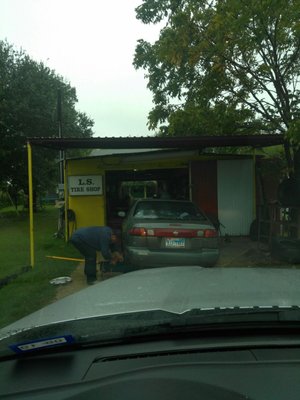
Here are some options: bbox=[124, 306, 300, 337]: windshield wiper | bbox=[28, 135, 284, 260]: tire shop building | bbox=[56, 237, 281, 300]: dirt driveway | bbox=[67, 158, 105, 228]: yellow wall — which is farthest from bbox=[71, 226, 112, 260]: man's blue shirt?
bbox=[67, 158, 105, 228]: yellow wall

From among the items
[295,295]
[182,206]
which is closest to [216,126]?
[182,206]

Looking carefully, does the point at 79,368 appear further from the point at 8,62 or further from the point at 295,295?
the point at 8,62

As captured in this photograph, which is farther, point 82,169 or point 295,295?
point 82,169

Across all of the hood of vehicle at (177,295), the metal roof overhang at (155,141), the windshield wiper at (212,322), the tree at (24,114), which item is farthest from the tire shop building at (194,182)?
the windshield wiper at (212,322)

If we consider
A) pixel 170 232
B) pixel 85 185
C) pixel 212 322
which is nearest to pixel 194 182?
pixel 85 185

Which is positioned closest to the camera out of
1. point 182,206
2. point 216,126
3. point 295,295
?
point 295,295

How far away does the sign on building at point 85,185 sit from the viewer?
1578 centimetres

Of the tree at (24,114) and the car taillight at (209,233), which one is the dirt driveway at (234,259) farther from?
the tree at (24,114)

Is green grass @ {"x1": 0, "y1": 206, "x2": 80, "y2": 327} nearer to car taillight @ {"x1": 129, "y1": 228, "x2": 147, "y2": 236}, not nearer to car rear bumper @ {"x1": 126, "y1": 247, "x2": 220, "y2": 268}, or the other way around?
car rear bumper @ {"x1": 126, "y1": 247, "x2": 220, "y2": 268}

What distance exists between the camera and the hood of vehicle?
82.5 inches

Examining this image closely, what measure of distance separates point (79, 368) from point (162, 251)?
288 inches

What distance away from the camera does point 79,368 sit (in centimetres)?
174

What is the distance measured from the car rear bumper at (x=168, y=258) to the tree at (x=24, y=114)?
630 inches

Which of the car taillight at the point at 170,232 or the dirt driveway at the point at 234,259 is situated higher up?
the car taillight at the point at 170,232
